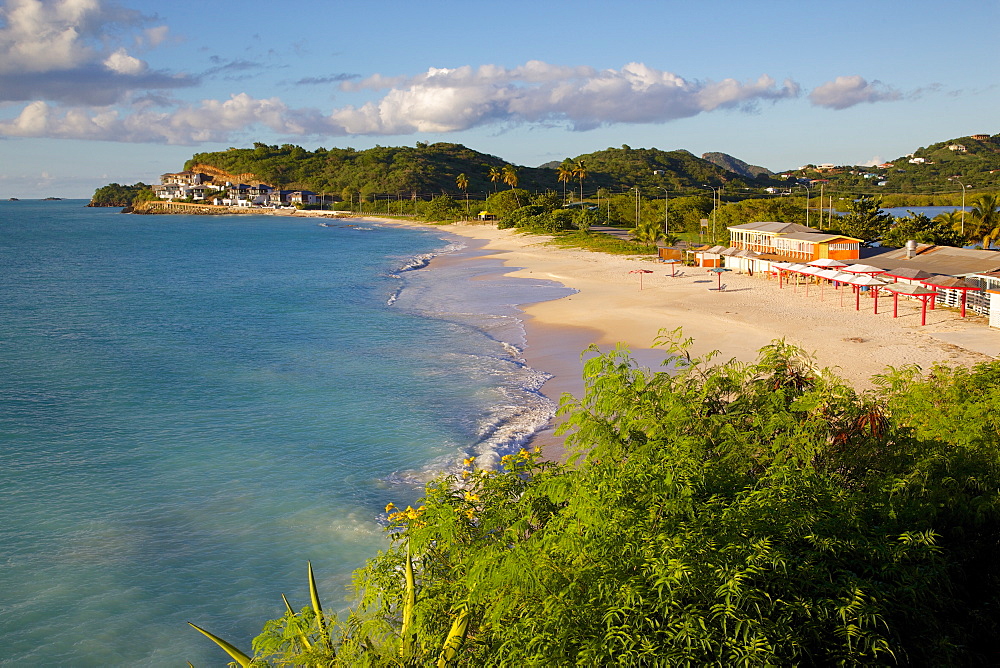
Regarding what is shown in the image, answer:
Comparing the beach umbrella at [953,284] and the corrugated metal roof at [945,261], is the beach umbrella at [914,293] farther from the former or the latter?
the corrugated metal roof at [945,261]

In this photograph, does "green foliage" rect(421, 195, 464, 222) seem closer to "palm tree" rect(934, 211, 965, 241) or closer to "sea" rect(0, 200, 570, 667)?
"palm tree" rect(934, 211, 965, 241)

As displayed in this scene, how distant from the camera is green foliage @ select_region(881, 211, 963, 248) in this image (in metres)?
43.4

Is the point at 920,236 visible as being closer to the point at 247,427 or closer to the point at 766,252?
the point at 766,252

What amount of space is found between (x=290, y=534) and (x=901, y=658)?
11.2m

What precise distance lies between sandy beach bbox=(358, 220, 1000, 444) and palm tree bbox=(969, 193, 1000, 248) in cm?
1685

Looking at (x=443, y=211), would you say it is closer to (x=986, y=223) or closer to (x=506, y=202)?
(x=506, y=202)

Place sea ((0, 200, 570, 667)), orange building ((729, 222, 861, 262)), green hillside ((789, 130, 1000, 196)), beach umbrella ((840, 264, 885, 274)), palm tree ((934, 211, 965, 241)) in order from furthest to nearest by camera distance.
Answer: green hillside ((789, 130, 1000, 196)) → palm tree ((934, 211, 965, 241)) → orange building ((729, 222, 861, 262)) → beach umbrella ((840, 264, 885, 274)) → sea ((0, 200, 570, 667))

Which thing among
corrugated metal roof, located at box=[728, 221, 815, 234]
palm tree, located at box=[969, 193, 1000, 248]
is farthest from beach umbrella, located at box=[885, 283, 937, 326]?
palm tree, located at box=[969, 193, 1000, 248]

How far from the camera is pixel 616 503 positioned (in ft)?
19.8

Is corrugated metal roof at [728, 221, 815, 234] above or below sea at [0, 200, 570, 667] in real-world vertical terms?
above

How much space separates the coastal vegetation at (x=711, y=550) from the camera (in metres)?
4.89

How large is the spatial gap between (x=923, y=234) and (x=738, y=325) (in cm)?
2209

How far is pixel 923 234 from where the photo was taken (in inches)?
1722

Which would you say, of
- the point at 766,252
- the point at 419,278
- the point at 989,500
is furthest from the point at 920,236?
the point at 989,500
